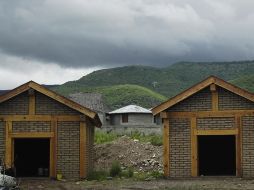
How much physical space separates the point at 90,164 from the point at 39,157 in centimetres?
397

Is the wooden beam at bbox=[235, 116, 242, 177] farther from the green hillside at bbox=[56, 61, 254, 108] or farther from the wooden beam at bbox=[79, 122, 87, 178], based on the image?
the green hillside at bbox=[56, 61, 254, 108]

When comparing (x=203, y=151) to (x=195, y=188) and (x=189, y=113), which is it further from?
(x=195, y=188)

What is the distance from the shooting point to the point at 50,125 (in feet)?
72.2

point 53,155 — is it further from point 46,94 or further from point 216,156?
point 216,156

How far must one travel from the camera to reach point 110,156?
33.4m

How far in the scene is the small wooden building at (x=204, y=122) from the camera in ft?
70.7

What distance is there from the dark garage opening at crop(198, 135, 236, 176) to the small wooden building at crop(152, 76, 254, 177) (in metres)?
4.71

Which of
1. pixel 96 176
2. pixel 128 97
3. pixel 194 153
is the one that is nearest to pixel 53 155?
pixel 96 176

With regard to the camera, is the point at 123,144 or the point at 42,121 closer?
the point at 42,121

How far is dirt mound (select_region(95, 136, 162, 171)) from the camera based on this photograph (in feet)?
98.9

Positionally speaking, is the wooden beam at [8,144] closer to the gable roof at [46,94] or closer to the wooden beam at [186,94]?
the gable roof at [46,94]

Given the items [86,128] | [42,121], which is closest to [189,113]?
[86,128]

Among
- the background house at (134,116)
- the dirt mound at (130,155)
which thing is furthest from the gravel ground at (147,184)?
the background house at (134,116)

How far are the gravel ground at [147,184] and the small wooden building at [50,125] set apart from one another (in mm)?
1015
